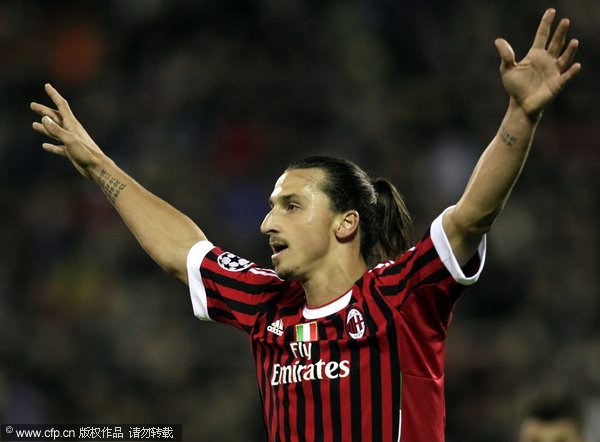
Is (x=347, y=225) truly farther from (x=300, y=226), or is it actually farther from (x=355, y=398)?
(x=355, y=398)

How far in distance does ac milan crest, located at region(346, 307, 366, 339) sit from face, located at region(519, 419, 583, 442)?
3.41ft

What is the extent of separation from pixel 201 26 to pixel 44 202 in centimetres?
208

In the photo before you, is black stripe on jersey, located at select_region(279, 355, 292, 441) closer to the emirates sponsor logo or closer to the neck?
the emirates sponsor logo

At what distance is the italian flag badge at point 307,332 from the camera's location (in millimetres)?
3441

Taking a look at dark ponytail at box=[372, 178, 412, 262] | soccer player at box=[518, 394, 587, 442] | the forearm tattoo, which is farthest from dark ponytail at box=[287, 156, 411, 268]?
soccer player at box=[518, 394, 587, 442]

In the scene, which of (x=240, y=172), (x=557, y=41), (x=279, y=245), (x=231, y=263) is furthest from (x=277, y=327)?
(x=240, y=172)

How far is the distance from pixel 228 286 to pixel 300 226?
39 cm

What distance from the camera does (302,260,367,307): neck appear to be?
354 centimetres

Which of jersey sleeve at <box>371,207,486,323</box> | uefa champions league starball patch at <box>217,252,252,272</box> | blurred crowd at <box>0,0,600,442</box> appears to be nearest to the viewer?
jersey sleeve at <box>371,207,486,323</box>

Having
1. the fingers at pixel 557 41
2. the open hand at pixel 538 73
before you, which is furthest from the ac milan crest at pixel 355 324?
the fingers at pixel 557 41

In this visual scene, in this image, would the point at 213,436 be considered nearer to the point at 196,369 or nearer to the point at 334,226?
the point at 196,369

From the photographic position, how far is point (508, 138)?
293cm

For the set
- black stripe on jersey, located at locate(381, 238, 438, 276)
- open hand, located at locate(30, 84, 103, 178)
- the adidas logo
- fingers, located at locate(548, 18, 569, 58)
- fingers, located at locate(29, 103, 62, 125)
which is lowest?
the adidas logo

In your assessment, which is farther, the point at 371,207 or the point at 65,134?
the point at 65,134
